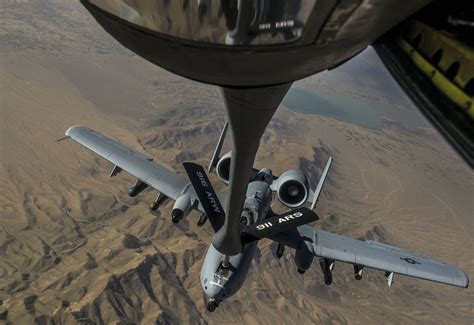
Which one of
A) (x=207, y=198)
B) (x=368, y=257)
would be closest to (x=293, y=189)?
(x=368, y=257)

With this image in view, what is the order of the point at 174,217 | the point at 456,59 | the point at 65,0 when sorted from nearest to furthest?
1. the point at 456,59
2. the point at 174,217
3. the point at 65,0

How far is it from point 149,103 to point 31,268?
197 ft

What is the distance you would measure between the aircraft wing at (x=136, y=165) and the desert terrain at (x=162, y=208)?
40.5ft

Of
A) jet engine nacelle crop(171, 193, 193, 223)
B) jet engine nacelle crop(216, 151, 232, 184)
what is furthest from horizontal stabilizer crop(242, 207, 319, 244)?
jet engine nacelle crop(216, 151, 232, 184)

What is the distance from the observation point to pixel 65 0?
16562 cm

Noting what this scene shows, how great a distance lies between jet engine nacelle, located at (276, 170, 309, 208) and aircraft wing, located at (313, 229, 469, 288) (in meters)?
2.03

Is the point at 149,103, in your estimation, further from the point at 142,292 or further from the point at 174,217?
the point at 174,217

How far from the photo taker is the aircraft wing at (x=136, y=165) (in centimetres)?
1812

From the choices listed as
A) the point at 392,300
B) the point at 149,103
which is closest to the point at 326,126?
the point at 149,103

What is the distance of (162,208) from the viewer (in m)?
50.1

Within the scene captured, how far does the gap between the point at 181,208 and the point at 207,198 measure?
5.60 m

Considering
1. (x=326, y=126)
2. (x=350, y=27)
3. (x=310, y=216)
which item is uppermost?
(x=350, y=27)

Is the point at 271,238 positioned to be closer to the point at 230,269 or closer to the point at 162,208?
the point at 230,269

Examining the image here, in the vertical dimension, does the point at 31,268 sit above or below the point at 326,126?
above
